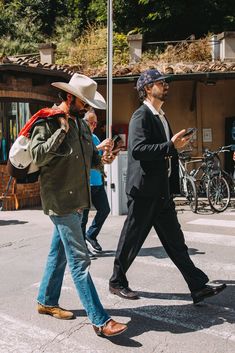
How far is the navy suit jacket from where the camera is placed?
4180 millimetres

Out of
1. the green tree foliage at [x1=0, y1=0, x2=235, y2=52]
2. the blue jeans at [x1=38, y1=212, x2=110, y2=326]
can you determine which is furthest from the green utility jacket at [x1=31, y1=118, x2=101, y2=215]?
the green tree foliage at [x1=0, y1=0, x2=235, y2=52]

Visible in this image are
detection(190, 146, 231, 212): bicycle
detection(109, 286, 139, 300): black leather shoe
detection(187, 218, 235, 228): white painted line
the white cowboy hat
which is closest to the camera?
the white cowboy hat

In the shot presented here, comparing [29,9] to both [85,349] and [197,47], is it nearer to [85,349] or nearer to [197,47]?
[197,47]

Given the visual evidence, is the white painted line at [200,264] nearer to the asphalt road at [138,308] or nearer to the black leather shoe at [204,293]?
the asphalt road at [138,308]

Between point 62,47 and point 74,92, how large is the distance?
68.4 feet

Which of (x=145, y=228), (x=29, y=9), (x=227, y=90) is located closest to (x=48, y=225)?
(x=145, y=228)

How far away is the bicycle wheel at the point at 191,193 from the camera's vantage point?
9.82 m

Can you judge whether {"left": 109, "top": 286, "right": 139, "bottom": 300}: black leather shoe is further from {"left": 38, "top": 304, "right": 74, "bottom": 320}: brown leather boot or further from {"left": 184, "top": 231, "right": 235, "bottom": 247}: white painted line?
{"left": 184, "top": 231, "right": 235, "bottom": 247}: white painted line

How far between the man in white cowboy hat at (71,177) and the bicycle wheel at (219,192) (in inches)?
253

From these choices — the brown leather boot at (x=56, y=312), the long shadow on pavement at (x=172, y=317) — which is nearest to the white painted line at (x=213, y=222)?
the long shadow on pavement at (x=172, y=317)

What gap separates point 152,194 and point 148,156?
380 millimetres

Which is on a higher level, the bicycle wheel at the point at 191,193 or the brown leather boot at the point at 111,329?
the bicycle wheel at the point at 191,193

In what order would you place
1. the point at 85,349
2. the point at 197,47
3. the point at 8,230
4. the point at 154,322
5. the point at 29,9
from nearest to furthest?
the point at 85,349 → the point at 154,322 → the point at 8,230 → the point at 197,47 → the point at 29,9

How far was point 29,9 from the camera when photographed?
1166 inches
